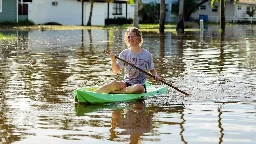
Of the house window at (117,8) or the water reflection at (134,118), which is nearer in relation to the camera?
the water reflection at (134,118)

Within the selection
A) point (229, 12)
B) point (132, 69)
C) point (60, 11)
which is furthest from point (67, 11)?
point (132, 69)

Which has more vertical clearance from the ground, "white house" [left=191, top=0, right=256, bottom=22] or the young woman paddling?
"white house" [left=191, top=0, right=256, bottom=22]

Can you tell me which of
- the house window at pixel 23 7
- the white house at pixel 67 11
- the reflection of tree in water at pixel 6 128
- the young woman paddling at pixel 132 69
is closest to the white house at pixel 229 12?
the white house at pixel 67 11

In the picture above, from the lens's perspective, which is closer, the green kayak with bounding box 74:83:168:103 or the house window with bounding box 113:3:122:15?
the green kayak with bounding box 74:83:168:103

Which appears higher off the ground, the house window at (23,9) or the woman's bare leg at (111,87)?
the house window at (23,9)

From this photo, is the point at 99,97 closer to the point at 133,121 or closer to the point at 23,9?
the point at 133,121

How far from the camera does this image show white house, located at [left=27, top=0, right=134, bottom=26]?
5471 cm

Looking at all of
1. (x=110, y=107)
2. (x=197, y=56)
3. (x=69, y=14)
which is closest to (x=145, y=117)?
(x=110, y=107)

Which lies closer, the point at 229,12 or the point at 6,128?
the point at 6,128

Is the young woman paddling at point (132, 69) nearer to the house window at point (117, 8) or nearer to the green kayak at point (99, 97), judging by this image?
the green kayak at point (99, 97)

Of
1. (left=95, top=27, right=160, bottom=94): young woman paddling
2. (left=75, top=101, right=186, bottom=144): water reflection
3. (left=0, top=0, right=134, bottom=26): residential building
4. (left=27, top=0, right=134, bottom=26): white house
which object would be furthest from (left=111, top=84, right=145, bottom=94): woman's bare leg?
(left=27, top=0, right=134, bottom=26): white house

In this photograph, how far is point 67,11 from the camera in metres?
57.4

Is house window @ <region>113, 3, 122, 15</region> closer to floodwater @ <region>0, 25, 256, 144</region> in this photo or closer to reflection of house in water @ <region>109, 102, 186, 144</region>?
floodwater @ <region>0, 25, 256, 144</region>

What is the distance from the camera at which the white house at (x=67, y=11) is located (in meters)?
54.7
